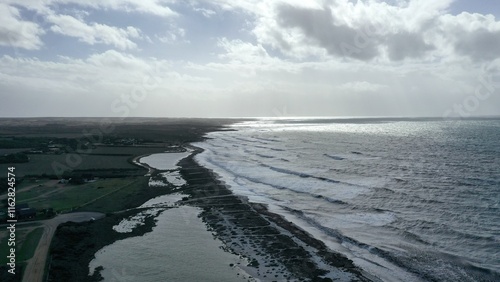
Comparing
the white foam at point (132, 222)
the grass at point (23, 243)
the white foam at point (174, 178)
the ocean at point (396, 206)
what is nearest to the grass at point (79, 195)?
the white foam at point (132, 222)

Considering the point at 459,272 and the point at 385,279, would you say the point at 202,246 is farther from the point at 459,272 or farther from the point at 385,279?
the point at 459,272

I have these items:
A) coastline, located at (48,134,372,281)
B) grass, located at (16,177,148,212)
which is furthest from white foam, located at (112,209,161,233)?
grass, located at (16,177,148,212)

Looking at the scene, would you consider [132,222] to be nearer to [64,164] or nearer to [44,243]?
[44,243]

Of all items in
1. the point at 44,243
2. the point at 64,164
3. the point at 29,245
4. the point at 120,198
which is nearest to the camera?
the point at 29,245

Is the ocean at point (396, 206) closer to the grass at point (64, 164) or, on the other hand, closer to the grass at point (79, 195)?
the grass at point (79, 195)

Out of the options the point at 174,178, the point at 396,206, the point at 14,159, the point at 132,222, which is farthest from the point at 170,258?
the point at 14,159

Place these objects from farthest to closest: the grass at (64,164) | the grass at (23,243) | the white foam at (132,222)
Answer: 1. the grass at (64,164)
2. the white foam at (132,222)
3. the grass at (23,243)

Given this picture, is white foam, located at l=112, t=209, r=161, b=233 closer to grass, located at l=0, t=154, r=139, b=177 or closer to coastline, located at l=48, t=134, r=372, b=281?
coastline, located at l=48, t=134, r=372, b=281

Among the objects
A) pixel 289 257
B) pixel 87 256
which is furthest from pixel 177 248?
pixel 289 257
